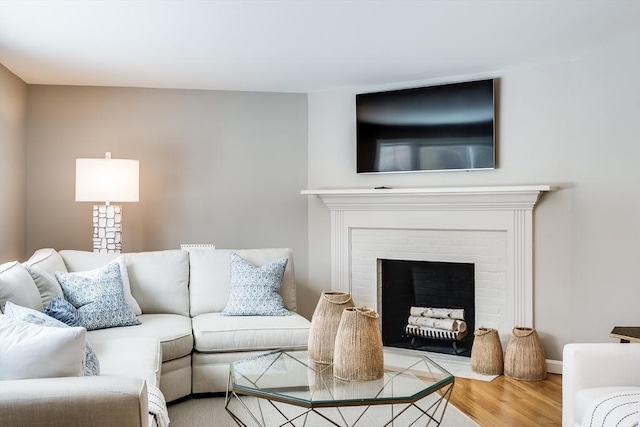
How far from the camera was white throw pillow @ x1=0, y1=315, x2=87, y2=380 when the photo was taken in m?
1.84

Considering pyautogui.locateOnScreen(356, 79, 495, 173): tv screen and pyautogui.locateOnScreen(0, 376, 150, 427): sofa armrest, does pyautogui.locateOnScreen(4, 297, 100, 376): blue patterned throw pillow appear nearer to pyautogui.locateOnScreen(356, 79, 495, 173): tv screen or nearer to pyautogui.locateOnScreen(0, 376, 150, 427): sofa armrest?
pyautogui.locateOnScreen(0, 376, 150, 427): sofa armrest

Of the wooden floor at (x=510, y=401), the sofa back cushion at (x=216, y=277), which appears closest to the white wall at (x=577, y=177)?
the wooden floor at (x=510, y=401)

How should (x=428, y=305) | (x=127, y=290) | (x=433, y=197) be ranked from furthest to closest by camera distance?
(x=428, y=305) < (x=433, y=197) < (x=127, y=290)

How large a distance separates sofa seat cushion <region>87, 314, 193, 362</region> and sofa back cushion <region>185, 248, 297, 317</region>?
0.42 metres

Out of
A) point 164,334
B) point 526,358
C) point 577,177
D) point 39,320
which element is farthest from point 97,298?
point 577,177

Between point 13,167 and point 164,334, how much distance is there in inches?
80.0

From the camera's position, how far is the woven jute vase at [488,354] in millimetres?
4383

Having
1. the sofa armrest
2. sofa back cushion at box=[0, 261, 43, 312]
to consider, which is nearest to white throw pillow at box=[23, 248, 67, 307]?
sofa back cushion at box=[0, 261, 43, 312]

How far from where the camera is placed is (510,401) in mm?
3760

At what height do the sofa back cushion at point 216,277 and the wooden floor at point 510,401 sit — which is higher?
the sofa back cushion at point 216,277

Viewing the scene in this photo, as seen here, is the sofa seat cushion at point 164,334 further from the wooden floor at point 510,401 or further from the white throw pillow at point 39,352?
the wooden floor at point 510,401

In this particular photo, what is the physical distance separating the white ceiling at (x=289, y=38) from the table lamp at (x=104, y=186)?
724 mm

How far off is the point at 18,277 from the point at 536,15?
306 cm

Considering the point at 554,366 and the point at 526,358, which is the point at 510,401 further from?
the point at 554,366
